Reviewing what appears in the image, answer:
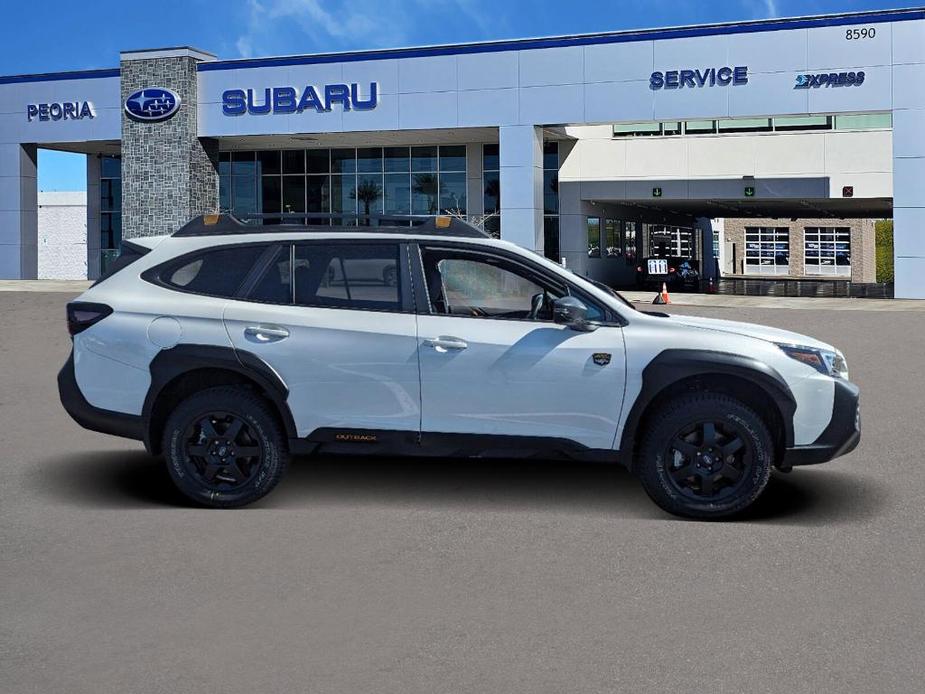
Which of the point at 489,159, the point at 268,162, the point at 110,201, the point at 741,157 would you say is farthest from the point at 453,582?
the point at 110,201

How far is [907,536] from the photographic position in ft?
20.9

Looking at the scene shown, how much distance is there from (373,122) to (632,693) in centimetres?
3427

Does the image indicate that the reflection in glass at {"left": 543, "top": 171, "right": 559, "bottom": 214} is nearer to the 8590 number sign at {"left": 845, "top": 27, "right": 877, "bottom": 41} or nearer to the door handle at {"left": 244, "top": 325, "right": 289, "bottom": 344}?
the 8590 number sign at {"left": 845, "top": 27, "right": 877, "bottom": 41}

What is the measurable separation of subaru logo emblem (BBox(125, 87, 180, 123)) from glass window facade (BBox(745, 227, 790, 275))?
48864mm

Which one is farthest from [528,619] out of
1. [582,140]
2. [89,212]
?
[89,212]

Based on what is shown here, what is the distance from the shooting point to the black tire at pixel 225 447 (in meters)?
6.96

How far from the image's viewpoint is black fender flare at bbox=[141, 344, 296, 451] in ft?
22.9

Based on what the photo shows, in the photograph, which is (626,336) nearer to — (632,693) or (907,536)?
(907,536)

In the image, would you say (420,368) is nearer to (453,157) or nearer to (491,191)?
(491,191)

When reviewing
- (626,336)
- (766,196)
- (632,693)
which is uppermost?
(766,196)

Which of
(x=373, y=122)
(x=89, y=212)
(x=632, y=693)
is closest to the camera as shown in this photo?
(x=632, y=693)

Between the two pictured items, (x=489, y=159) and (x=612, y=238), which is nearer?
(x=489, y=159)

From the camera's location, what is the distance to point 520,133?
35219 millimetres

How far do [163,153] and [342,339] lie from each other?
3417 cm
